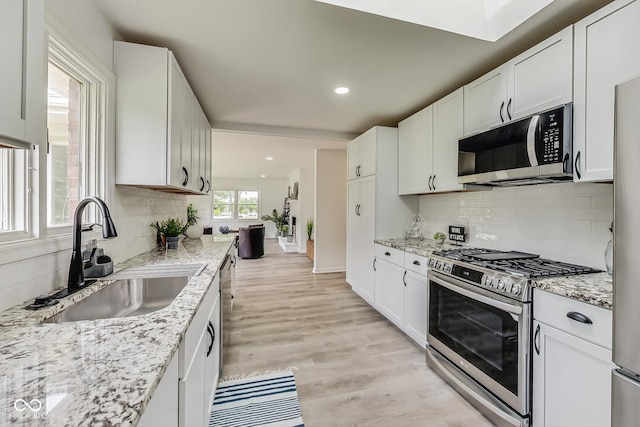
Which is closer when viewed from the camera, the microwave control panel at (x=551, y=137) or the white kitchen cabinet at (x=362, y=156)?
the microwave control panel at (x=551, y=137)

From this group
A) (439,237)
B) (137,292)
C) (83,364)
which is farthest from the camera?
(439,237)

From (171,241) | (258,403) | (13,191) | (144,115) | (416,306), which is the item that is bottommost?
(258,403)

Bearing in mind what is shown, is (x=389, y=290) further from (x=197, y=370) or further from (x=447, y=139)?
(x=197, y=370)

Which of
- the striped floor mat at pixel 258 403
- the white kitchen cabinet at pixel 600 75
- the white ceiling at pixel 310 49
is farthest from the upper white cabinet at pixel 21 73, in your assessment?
the white kitchen cabinet at pixel 600 75

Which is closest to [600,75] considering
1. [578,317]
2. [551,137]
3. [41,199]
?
[551,137]

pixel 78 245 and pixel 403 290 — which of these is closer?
pixel 78 245

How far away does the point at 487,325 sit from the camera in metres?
1.70

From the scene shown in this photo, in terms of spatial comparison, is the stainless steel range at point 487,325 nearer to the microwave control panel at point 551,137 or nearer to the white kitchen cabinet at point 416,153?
the microwave control panel at point 551,137

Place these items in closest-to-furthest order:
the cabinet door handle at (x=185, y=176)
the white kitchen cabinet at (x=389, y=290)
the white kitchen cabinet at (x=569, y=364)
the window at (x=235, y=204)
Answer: the white kitchen cabinet at (x=569, y=364) → the cabinet door handle at (x=185, y=176) → the white kitchen cabinet at (x=389, y=290) → the window at (x=235, y=204)

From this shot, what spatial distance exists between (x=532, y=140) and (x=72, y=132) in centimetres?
272

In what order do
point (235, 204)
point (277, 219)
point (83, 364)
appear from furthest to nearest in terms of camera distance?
1. point (235, 204)
2. point (277, 219)
3. point (83, 364)

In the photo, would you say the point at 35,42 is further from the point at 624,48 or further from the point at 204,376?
the point at 624,48

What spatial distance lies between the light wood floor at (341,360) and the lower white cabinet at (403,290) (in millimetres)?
141

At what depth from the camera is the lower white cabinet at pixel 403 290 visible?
7.90 feet
